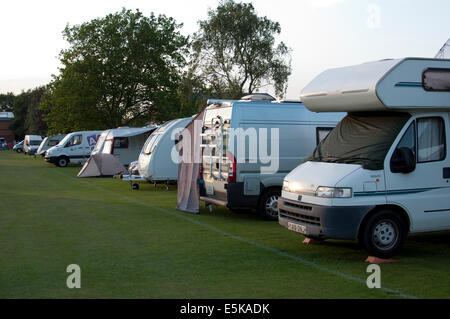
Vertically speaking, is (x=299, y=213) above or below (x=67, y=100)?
below

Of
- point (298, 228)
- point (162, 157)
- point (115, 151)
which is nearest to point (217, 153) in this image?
point (298, 228)

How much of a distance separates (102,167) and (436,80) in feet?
66.6

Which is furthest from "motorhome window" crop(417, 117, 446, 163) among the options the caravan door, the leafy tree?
the leafy tree

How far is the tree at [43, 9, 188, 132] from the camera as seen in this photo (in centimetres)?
4194

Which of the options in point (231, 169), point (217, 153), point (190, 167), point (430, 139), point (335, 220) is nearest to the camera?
point (335, 220)

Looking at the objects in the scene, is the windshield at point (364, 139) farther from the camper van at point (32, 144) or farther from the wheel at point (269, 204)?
the camper van at point (32, 144)

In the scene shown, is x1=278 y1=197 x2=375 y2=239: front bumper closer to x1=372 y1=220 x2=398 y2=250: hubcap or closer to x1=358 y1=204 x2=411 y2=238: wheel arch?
x1=358 y1=204 x2=411 y2=238: wheel arch

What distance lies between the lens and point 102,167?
26062 mm

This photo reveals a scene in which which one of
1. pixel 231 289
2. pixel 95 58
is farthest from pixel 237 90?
pixel 231 289

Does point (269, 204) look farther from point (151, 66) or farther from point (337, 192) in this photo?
point (151, 66)

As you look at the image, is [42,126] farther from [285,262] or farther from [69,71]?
[285,262]

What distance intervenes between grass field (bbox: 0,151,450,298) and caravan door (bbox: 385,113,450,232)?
0.67 metres

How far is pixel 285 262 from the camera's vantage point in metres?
7.82

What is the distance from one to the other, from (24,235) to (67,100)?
112 feet
